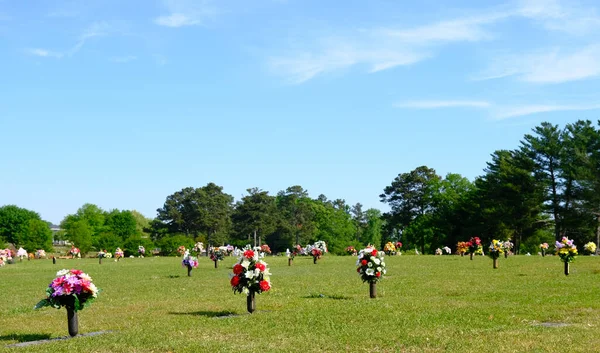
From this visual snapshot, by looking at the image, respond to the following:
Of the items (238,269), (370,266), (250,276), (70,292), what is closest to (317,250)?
(370,266)

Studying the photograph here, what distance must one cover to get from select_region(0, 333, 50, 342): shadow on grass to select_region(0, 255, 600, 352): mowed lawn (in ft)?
0.21

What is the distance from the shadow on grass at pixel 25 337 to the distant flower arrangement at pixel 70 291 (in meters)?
1.08

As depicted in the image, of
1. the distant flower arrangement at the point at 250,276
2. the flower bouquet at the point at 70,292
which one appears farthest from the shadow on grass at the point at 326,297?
the flower bouquet at the point at 70,292

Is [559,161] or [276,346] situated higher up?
[559,161]

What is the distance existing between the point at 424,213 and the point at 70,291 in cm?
9783

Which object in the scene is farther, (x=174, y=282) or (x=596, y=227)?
(x=596, y=227)

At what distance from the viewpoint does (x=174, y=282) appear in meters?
31.6

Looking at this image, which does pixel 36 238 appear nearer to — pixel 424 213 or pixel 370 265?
pixel 424 213

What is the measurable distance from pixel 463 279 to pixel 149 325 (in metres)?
17.2

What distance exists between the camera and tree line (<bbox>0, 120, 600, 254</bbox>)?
78.7 metres

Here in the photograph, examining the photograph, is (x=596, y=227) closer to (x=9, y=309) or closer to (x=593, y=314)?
(x=593, y=314)

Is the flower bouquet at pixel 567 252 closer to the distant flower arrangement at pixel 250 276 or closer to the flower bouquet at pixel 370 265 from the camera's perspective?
the flower bouquet at pixel 370 265

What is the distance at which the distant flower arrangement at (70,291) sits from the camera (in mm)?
13922

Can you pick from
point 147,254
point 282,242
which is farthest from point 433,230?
point 147,254
